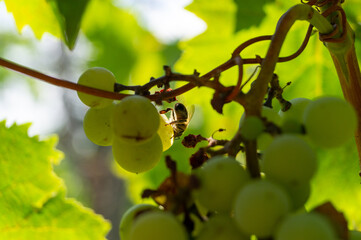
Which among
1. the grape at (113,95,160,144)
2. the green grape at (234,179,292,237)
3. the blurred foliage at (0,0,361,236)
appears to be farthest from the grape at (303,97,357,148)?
the blurred foliage at (0,0,361,236)

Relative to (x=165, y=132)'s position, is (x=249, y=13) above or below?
above

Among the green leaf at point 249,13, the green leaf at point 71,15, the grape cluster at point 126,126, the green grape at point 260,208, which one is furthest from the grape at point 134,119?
the green leaf at point 249,13

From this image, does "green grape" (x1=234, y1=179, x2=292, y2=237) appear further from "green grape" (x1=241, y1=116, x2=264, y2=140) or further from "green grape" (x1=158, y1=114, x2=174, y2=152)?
"green grape" (x1=158, y1=114, x2=174, y2=152)

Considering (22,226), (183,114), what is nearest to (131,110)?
(183,114)

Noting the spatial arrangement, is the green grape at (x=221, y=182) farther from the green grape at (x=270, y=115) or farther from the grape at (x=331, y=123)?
the green grape at (x=270, y=115)

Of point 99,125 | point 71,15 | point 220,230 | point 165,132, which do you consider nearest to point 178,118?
point 165,132

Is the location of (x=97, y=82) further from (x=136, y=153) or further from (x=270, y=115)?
(x=270, y=115)

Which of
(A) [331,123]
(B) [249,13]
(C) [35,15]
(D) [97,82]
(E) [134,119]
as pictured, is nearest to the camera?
(A) [331,123]
